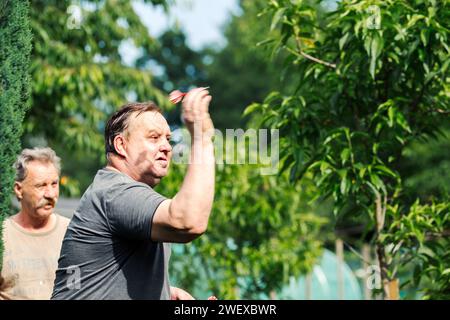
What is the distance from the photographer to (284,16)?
17.4ft

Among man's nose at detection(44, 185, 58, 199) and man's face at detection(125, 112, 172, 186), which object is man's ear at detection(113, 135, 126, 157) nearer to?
man's face at detection(125, 112, 172, 186)

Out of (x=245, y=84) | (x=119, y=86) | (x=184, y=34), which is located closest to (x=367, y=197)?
(x=119, y=86)

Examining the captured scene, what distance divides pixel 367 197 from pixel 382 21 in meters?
1.13

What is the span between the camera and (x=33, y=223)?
4664 mm

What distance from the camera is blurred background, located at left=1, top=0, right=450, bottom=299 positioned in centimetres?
500

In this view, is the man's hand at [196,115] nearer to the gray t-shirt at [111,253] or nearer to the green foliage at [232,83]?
the gray t-shirt at [111,253]

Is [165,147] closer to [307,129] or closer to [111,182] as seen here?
[111,182]

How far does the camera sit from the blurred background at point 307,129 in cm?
500

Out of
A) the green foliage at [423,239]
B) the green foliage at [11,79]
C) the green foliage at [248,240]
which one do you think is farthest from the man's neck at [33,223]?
the green foliage at [248,240]

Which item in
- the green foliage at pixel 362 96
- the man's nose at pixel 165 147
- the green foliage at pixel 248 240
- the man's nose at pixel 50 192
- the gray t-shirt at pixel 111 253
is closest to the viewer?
the gray t-shirt at pixel 111 253

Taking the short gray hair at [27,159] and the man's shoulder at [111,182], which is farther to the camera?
the short gray hair at [27,159]

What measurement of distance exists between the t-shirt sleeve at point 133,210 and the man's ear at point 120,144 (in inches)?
11.3

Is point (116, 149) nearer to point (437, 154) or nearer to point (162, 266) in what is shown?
point (162, 266)

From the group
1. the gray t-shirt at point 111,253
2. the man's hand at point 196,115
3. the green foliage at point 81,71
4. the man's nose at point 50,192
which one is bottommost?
the gray t-shirt at point 111,253
